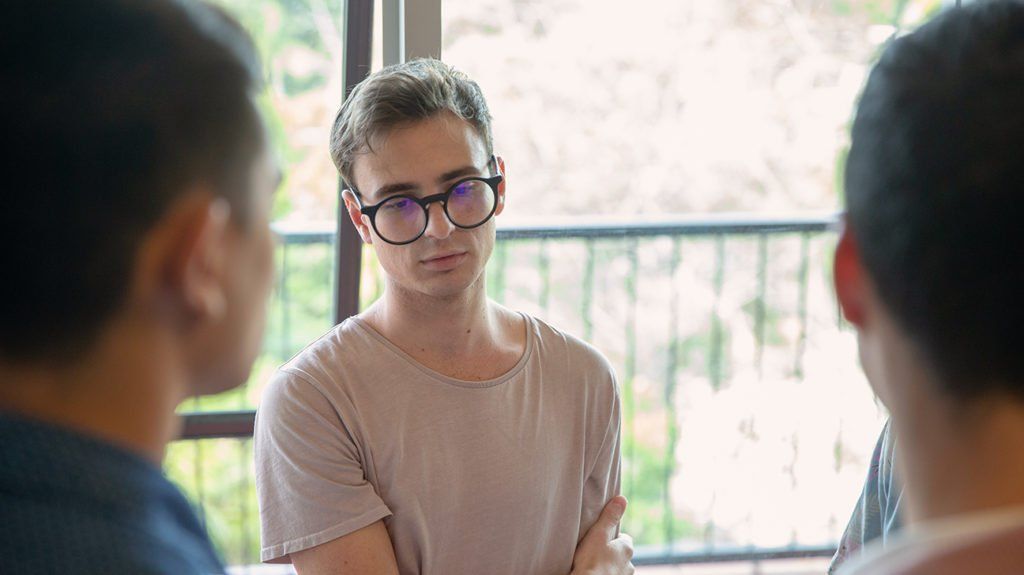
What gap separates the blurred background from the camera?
3.65 metres

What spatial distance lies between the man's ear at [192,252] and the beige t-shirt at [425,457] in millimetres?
1076

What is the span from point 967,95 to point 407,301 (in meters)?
1.36

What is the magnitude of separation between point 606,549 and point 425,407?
1.50ft

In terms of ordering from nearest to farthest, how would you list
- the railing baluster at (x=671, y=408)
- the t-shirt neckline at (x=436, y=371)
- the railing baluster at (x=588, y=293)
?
the t-shirt neckline at (x=436, y=371) < the railing baluster at (x=588, y=293) < the railing baluster at (x=671, y=408)

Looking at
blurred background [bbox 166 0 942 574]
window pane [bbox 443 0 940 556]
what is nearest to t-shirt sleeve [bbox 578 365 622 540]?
blurred background [bbox 166 0 942 574]

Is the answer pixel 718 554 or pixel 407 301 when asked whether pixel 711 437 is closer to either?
pixel 718 554

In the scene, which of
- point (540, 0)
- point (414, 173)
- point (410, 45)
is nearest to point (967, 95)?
point (414, 173)

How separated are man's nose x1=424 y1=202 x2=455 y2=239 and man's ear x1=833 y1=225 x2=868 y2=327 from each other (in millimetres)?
1080

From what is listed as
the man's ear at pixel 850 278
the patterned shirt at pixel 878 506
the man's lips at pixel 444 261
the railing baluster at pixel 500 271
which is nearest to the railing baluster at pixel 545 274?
the railing baluster at pixel 500 271

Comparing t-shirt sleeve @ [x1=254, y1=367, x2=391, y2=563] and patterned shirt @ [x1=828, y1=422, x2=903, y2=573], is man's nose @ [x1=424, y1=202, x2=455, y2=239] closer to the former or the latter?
t-shirt sleeve @ [x1=254, y1=367, x2=391, y2=563]

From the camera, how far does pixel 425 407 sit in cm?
195

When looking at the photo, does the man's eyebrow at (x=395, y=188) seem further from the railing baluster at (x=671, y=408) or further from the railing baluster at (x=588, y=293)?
the railing baluster at (x=671, y=408)

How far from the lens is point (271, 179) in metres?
0.89

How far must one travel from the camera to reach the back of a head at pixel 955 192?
0.73 meters
